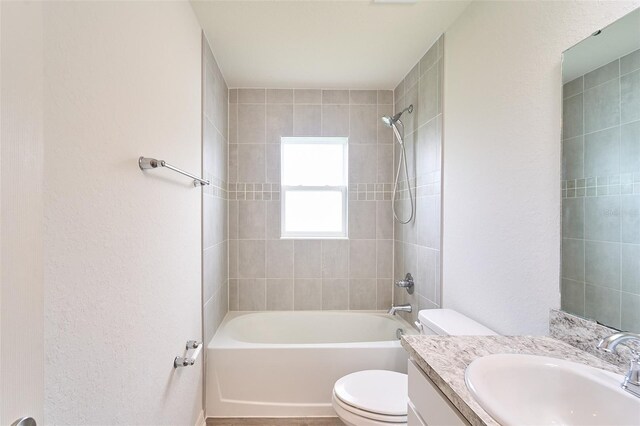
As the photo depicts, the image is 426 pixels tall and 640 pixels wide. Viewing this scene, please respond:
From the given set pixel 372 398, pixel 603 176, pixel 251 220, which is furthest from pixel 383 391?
pixel 251 220

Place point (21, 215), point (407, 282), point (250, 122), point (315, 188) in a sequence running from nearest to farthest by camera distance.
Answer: point (21, 215) → point (407, 282) → point (250, 122) → point (315, 188)

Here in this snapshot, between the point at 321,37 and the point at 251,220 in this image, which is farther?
the point at 251,220

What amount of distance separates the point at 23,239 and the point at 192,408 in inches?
64.4

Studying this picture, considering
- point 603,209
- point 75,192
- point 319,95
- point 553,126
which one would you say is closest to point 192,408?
point 75,192

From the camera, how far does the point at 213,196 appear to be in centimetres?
215

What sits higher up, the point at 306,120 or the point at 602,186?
the point at 306,120

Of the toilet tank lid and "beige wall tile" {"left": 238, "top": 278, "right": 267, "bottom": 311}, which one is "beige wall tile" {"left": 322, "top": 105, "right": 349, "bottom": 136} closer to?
"beige wall tile" {"left": 238, "top": 278, "right": 267, "bottom": 311}

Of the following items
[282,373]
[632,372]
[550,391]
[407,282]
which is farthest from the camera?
[407,282]

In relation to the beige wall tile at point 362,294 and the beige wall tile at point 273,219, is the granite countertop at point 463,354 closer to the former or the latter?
the beige wall tile at point 362,294

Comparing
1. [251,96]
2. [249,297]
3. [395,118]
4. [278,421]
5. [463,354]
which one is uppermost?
[251,96]

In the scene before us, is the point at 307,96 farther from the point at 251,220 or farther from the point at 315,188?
the point at 251,220

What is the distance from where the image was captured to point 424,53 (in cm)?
213

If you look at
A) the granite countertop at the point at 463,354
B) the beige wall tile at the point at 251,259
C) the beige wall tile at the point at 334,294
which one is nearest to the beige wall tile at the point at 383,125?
the beige wall tile at the point at 334,294

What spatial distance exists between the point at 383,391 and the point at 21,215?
161 cm
